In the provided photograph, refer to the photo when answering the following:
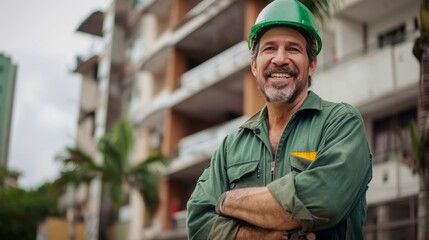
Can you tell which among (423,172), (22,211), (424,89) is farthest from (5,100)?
(424,89)

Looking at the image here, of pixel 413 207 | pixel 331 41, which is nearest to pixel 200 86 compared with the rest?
pixel 331 41

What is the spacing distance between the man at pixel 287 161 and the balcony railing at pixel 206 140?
74.7 feet

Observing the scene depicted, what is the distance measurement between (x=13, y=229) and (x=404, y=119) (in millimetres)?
35138

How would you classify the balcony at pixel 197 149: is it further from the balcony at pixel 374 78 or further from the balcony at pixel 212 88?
the balcony at pixel 374 78

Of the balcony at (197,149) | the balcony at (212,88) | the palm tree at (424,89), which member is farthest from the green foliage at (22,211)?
the palm tree at (424,89)

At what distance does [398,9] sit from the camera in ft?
68.9

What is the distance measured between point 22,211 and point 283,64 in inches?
1942

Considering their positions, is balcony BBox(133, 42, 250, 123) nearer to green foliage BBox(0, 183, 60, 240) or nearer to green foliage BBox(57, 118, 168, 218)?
green foliage BBox(57, 118, 168, 218)

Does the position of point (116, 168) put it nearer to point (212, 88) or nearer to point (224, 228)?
point (212, 88)

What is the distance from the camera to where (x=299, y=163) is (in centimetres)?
295

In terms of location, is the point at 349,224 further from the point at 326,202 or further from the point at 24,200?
the point at 24,200

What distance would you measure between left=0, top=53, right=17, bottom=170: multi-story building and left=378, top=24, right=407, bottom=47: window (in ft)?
113

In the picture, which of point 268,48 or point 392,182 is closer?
point 268,48

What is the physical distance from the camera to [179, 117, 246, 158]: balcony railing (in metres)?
26.7
